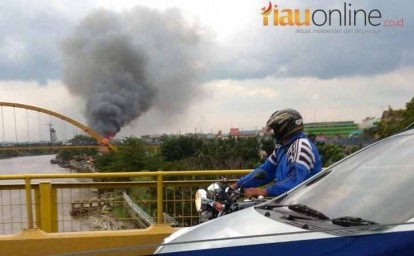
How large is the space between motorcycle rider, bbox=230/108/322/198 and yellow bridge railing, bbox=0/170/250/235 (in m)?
1.94

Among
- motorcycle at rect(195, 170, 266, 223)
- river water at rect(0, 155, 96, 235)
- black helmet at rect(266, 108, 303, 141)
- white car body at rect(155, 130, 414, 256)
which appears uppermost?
black helmet at rect(266, 108, 303, 141)

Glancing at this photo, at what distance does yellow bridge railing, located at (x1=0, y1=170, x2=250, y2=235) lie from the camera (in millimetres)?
5957

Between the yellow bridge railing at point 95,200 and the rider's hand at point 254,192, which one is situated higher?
the rider's hand at point 254,192

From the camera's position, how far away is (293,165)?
149 inches

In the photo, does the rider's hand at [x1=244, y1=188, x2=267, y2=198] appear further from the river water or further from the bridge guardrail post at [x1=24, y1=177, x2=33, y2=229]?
the bridge guardrail post at [x1=24, y1=177, x2=33, y2=229]

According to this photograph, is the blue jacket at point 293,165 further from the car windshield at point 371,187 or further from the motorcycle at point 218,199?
the car windshield at point 371,187

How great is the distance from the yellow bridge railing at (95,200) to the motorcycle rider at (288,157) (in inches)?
76.3

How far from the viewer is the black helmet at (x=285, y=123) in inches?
157

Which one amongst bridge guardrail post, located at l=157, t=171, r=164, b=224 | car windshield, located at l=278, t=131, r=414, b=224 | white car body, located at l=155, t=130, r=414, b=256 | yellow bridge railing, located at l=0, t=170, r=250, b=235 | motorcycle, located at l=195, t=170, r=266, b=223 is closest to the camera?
white car body, located at l=155, t=130, r=414, b=256

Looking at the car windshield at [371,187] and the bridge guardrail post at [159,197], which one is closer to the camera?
→ the car windshield at [371,187]

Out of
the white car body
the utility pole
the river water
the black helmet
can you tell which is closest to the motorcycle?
the black helmet

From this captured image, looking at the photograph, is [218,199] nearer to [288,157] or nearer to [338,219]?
[288,157]

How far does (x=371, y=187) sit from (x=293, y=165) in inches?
51.2

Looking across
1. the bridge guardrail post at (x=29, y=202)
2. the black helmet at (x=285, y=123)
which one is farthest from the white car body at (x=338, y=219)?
the bridge guardrail post at (x=29, y=202)
